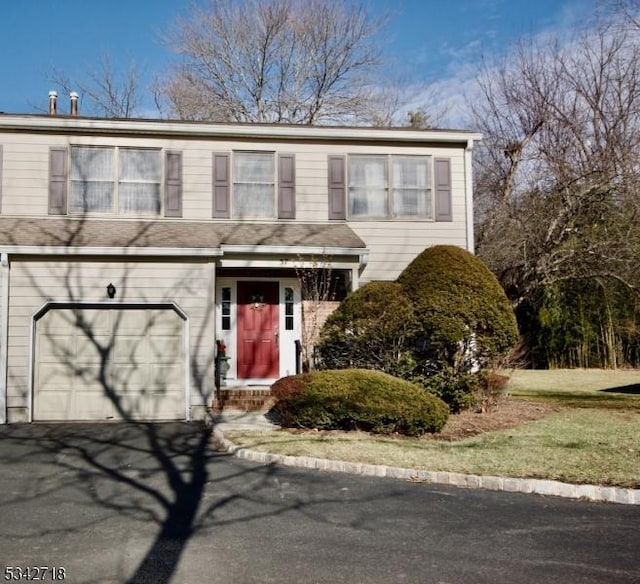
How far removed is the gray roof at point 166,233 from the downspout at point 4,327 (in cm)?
40

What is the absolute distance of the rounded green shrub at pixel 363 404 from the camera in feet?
30.2

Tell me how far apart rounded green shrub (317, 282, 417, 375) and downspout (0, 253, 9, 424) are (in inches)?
207

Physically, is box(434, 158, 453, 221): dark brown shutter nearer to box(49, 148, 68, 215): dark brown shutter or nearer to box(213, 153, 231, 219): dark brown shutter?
box(213, 153, 231, 219): dark brown shutter

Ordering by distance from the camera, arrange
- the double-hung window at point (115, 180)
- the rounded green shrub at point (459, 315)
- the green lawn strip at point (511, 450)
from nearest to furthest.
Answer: the green lawn strip at point (511, 450), the rounded green shrub at point (459, 315), the double-hung window at point (115, 180)

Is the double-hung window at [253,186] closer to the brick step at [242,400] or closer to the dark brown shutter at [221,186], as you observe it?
the dark brown shutter at [221,186]

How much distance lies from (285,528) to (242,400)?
648 centimetres

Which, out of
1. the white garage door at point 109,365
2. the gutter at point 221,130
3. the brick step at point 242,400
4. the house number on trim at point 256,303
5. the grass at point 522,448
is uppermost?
the gutter at point 221,130

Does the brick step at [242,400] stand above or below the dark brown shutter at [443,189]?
below

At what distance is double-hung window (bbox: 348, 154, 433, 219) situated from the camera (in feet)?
44.4

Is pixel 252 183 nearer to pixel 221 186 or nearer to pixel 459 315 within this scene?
pixel 221 186

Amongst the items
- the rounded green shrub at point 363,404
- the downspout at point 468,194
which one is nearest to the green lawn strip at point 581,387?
the downspout at point 468,194

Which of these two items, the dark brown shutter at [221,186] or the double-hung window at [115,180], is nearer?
the double-hung window at [115,180]

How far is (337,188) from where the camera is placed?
531 inches

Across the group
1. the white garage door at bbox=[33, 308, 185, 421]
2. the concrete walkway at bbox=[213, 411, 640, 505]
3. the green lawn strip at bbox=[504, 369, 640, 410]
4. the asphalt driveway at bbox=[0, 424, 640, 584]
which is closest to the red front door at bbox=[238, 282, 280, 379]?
the white garage door at bbox=[33, 308, 185, 421]
